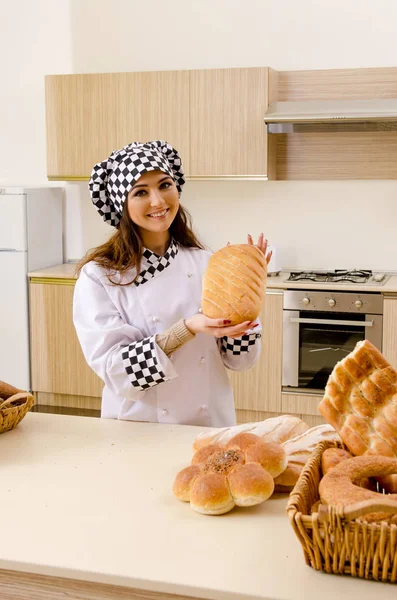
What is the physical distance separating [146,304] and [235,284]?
1.43 feet

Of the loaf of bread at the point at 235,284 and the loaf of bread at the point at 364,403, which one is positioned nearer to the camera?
the loaf of bread at the point at 364,403

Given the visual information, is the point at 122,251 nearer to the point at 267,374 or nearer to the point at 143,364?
the point at 143,364

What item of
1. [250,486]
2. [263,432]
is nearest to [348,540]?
[250,486]

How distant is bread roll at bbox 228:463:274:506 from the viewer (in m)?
1.45

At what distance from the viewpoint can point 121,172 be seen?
2.13 metres

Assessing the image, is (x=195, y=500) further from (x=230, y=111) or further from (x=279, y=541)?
(x=230, y=111)

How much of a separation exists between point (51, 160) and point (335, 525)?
12.4 ft

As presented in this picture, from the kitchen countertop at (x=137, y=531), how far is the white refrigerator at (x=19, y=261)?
2.79m

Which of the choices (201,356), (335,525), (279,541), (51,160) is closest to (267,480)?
(279,541)

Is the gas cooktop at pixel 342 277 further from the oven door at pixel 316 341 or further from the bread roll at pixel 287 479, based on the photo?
the bread roll at pixel 287 479

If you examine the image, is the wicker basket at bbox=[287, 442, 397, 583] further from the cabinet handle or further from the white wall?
the white wall

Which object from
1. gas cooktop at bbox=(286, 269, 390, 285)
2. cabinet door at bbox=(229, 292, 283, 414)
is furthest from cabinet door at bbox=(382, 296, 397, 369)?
cabinet door at bbox=(229, 292, 283, 414)

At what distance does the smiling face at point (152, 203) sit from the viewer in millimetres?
2104

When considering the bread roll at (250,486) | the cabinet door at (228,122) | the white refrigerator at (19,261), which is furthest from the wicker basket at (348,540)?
the white refrigerator at (19,261)
